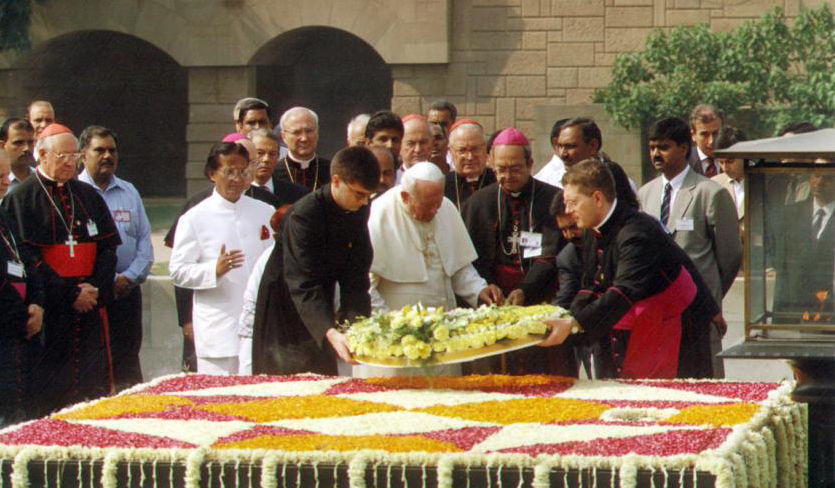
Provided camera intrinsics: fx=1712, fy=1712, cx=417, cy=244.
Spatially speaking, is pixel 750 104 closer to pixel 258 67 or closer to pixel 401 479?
pixel 258 67

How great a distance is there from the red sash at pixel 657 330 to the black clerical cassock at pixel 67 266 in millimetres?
2843

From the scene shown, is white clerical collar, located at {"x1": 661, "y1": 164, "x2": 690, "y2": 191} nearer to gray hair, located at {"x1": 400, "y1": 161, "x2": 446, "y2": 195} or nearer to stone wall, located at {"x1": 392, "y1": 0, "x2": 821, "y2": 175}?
gray hair, located at {"x1": 400, "y1": 161, "x2": 446, "y2": 195}

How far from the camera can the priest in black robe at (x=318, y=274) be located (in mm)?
6363

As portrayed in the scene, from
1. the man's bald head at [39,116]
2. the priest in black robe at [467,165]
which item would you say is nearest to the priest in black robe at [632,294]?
the priest in black robe at [467,165]

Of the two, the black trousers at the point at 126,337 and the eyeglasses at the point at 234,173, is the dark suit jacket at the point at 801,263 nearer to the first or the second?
the eyeglasses at the point at 234,173

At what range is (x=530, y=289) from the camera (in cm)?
→ 756

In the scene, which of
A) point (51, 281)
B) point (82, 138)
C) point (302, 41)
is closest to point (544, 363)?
point (51, 281)

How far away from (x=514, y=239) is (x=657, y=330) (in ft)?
4.65

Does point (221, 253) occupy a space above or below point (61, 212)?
below

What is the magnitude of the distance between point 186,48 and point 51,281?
13.3m

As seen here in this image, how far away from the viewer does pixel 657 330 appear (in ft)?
21.3

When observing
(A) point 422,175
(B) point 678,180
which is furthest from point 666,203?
(A) point 422,175

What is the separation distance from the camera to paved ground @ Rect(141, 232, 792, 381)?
9539 mm

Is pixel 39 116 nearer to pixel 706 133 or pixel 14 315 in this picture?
pixel 14 315
